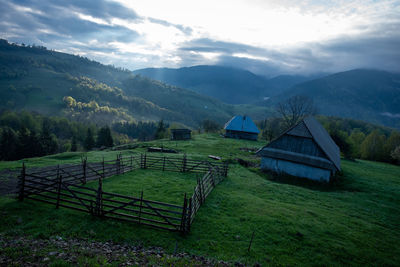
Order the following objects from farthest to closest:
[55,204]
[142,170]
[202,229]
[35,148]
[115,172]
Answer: [35,148], [142,170], [115,172], [55,204], [202,229]

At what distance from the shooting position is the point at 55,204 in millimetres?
13297

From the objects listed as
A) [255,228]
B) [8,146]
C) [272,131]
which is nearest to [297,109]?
[272,131]

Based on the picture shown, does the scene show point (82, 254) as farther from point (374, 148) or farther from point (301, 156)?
point (374, 148)

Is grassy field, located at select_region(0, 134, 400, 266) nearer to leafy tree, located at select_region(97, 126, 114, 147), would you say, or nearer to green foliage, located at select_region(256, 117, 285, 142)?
green foliage, located at select_region(256, 117, 285, 142)

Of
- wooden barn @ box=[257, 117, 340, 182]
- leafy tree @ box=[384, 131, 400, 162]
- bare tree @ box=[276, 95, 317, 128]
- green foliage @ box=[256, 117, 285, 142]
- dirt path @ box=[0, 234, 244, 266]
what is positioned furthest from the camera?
green foliage @ box=[256, 117, 285, 142]

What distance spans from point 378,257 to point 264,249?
5.96 meters

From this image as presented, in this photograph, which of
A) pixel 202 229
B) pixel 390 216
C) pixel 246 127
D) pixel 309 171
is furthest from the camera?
pixel 246 127

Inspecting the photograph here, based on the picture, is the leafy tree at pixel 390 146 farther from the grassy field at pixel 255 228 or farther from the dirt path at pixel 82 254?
the dirt path at pixel 82 254

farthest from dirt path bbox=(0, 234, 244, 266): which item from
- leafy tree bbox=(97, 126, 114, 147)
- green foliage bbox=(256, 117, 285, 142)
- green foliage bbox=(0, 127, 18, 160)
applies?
leafy tree bbox=(97, 126, 114, 147)

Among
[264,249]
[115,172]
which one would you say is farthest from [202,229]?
[115,172]

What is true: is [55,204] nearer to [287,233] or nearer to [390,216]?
[287,233]

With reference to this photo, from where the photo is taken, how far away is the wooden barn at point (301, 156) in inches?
1041

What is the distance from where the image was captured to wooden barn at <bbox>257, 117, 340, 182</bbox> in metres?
26.4

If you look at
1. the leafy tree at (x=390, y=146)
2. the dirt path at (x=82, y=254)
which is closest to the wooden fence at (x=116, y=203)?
the dirt path at (x=82, y=254)
